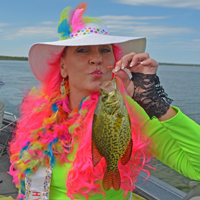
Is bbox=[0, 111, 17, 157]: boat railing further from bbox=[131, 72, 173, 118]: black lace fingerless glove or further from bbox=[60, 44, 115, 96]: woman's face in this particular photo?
bbox=[131, 72, 173, 118]: black lace fingerless glove

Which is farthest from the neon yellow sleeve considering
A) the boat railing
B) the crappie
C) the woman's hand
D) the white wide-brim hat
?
the boat railing

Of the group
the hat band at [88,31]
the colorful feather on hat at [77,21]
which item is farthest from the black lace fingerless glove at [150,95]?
the colorful feather on hat at [77,21]

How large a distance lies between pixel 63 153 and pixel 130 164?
0.53 m

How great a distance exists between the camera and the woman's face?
1.47m

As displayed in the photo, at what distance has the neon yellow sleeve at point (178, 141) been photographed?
1.30 m

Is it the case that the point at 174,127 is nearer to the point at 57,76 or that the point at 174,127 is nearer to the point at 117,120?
the point at 117,120

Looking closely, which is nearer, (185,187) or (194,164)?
(194,164)

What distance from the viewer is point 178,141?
1.38 metres

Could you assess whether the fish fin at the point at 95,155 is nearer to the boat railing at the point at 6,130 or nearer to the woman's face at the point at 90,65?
the woman's face at the point at 90,65

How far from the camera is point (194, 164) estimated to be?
1.43 m

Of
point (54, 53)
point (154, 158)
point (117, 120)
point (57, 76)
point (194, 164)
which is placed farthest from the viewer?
point (57, 76)

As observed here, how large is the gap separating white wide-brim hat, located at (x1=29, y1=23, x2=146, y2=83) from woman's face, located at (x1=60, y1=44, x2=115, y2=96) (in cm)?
9

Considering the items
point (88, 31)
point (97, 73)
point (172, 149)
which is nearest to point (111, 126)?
point (97, 73)

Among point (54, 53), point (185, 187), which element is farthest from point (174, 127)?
point (185, 187)
